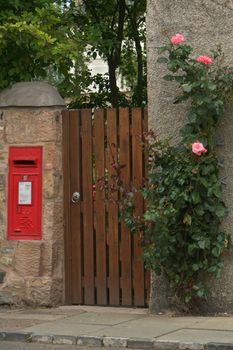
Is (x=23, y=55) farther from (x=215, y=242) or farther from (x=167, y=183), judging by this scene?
(x=215, y=242)

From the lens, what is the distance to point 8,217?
31.1 ft

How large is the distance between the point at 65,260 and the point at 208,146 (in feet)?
8.20

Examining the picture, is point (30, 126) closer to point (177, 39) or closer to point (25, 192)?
point (25, 192)

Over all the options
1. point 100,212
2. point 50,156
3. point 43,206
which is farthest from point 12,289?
point 50,156

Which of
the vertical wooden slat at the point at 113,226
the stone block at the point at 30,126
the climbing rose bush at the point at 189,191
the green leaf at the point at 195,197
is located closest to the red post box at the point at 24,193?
the stone block at the point at 30,126

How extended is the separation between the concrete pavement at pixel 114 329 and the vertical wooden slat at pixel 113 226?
30 centimetres

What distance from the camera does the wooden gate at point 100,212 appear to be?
29.5ft

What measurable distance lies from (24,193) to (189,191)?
7.79 ft

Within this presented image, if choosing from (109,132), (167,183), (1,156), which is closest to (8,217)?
(1,156)

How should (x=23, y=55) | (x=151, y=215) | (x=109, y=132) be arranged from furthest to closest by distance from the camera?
(x=23, y=55) → (x=109, y=132) → (x=151, y=215)

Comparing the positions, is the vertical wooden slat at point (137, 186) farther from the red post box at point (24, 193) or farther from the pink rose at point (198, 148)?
the red post box at point (24, 193)

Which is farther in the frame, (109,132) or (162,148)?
(109,132)

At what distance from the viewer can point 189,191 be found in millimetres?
8117

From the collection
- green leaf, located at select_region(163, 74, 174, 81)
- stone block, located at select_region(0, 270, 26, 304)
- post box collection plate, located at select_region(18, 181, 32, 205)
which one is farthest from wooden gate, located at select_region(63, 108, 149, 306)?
green leaf, located at select_region(163, 74, 174, 81)
